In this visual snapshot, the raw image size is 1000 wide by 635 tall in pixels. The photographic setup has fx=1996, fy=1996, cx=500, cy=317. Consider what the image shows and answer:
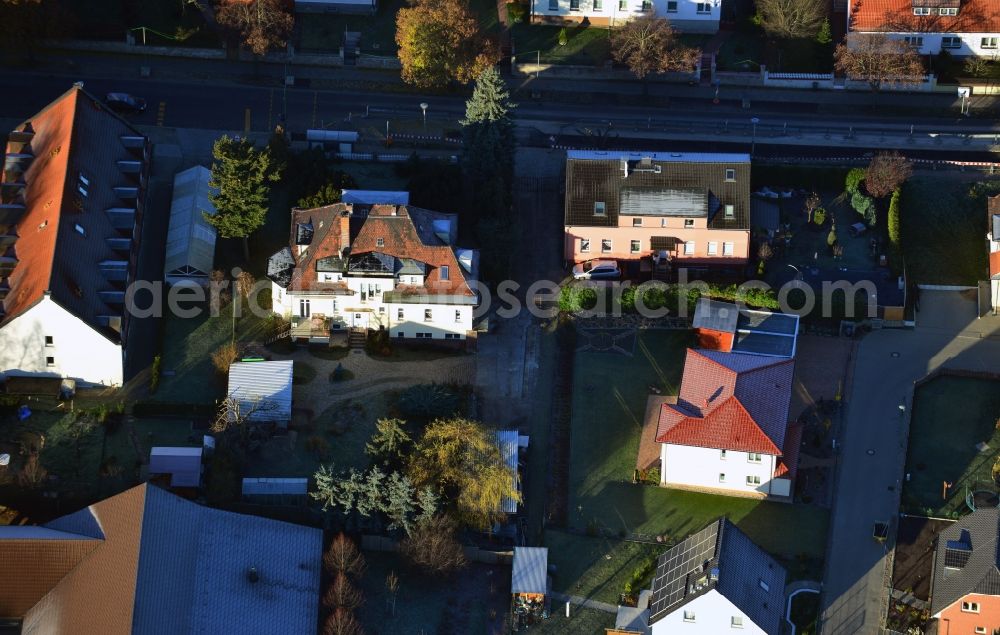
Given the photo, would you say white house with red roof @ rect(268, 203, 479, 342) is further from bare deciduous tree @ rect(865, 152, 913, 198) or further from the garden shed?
bare deciduous tree @ rect(865, 152, 913, 198)

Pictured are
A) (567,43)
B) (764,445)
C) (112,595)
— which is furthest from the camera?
(567,43)

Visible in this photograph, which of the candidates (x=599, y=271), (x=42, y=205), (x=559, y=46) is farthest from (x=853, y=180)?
(x=42, y=205)

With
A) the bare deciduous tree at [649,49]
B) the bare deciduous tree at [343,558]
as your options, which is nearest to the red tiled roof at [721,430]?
the bare deciduous tree at [343,558]

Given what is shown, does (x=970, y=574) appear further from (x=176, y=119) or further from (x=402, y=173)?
(x=176, y=119)

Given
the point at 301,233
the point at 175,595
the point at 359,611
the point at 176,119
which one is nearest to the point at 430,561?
the point at 359,611

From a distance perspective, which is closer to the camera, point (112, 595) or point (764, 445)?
point (112, 595)

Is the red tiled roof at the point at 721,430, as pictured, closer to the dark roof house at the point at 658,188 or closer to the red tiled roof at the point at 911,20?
the dark roof house at the point at 658,188

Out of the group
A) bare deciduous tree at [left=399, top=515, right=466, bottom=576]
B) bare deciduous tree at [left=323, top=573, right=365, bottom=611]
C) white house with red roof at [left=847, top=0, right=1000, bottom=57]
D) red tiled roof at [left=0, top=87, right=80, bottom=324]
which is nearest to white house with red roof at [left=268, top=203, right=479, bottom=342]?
red tiled roof at [left=0, top=87, right=80, bottom=324]
